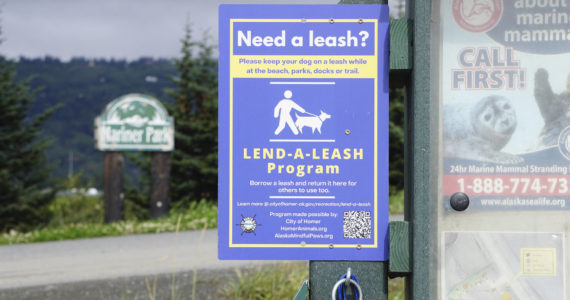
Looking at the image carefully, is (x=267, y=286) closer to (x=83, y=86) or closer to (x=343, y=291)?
(x=343, y=291)

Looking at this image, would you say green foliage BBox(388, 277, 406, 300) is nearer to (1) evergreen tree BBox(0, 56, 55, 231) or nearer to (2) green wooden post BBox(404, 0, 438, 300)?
(2) green wooden post BBox(404, 0, 438, 300)

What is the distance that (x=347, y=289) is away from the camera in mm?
2289

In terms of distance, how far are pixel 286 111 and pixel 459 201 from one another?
71 centimetres

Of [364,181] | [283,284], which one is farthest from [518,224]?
[283,284]

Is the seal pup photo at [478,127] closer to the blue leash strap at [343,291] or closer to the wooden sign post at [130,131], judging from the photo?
the blue leash strap at [343,291]

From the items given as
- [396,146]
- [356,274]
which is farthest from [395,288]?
[396,146]

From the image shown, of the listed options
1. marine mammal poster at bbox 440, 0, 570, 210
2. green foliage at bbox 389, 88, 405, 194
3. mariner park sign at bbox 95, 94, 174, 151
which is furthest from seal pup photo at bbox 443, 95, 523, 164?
green foliage at bbox 389, 88, 405, 194

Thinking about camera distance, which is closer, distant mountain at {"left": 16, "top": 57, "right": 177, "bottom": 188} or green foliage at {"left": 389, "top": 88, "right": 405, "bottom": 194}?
green foliage at {"left": 389, "top": 88, "right": 405, "bottom": 194}

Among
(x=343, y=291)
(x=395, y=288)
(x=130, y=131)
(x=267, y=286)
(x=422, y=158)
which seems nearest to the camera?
(x=422, y=158)

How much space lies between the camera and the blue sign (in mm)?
2271

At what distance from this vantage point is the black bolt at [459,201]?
7.00 feet

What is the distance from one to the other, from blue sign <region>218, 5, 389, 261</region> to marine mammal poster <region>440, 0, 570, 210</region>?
0.26 meters

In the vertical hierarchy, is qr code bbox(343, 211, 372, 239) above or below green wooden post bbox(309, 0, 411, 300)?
above

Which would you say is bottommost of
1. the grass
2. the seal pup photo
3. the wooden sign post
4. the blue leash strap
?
the grass
